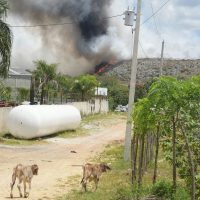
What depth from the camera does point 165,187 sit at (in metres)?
12.2

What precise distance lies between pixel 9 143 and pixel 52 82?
2081 centimetres

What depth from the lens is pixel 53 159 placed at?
22500 mm

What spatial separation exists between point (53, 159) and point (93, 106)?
29.7 metres

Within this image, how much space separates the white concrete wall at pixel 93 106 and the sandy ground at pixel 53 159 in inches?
445

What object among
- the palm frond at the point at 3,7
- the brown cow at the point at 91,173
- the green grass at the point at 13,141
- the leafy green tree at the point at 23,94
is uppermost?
the palm frond at the point at 3,7

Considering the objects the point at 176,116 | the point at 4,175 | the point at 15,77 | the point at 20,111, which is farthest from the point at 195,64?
the point at 176,116

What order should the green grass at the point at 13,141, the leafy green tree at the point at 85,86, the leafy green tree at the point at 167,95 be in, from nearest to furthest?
1. the leafy green tree at the point at 167,95
2. the green grass at the point at 13,141
3. the leafy green tree at the point at 85,86

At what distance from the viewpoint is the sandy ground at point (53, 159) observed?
15118mm

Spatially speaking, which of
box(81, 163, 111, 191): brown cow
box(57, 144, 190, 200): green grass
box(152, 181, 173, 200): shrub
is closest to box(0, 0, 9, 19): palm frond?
box(57, 144, 190, 200): green grass

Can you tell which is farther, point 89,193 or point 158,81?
point 89,193

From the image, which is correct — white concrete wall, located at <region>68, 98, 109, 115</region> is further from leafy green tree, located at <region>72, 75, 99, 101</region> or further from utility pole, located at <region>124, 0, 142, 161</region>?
utility pole, located at <region>124, 0, 142, 161</region>

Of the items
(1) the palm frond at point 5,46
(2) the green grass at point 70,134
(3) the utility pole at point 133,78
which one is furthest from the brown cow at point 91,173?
(2) the green grass at point 70,134

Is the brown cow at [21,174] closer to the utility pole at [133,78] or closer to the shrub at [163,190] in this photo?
the shrub at [163,190]

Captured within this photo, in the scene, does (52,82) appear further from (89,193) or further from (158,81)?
(158,81)
